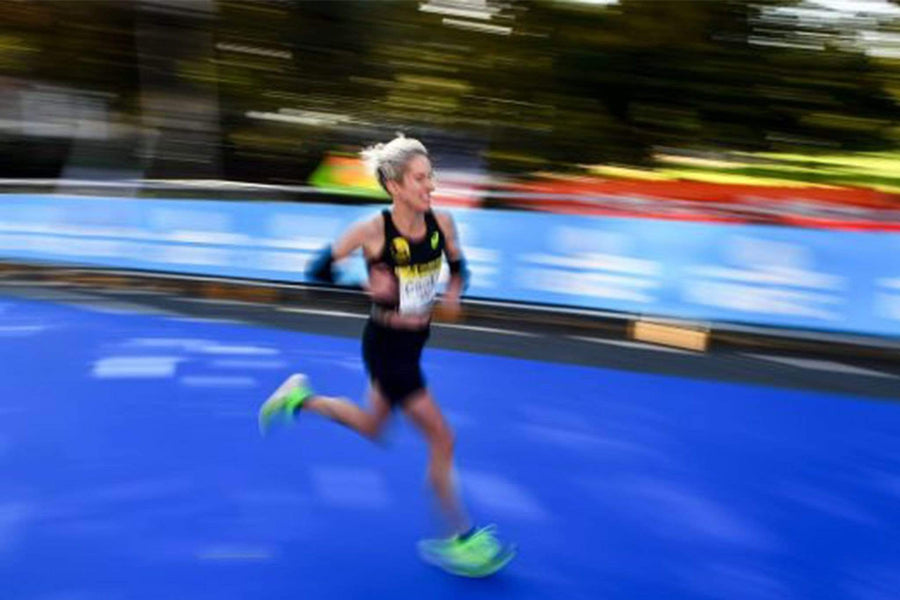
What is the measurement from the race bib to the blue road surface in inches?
37.5

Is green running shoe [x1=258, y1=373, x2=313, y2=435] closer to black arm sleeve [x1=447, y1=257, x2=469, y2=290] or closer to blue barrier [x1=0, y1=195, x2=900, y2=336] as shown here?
black arm sleeve [x1=447, y1=257, x2=469, y2=290]

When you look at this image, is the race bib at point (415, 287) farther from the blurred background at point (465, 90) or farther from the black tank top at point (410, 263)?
the blurred background at point (465, 90)

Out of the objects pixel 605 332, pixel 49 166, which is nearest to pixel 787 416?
pixel 605 332

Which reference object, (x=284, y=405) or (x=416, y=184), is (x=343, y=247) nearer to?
(x=416, y=184)

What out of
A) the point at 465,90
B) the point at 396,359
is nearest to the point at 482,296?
the point at 396,359

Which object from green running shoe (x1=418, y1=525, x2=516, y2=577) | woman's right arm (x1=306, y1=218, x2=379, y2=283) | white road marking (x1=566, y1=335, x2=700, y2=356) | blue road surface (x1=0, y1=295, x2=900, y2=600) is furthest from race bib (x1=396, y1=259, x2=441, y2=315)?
white road marking (x1=566, y1=335, x2=700, y2=356)

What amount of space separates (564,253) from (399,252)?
12.0ft

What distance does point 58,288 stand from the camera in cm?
717

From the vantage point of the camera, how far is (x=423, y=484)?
3.96 m

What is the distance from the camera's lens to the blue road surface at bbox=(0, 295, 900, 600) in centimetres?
322

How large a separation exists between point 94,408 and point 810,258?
14.7 ft

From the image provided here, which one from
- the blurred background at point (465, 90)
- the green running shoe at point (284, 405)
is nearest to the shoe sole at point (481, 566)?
the green running shoe at point (284, 405)

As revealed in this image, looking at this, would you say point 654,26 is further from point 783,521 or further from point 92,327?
point 783,521

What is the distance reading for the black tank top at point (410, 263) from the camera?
10.2ft
